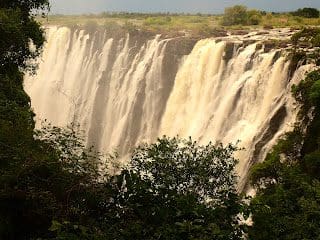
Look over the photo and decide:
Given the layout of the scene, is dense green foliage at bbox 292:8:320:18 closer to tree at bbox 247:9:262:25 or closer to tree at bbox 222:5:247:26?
tree at bbox 247:9:262:25

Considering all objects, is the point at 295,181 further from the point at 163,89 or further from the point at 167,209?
the point at 163,89

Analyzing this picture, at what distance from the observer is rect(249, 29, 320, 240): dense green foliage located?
8.47 meters

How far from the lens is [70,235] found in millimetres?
6605

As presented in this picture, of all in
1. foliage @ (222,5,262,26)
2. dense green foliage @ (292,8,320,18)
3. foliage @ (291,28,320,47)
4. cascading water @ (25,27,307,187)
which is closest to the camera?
cascading water @ (25,27,307,187)

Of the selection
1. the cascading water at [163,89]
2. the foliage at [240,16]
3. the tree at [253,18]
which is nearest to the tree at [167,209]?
the cascading water at [163,89]

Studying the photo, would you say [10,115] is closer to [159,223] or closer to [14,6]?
[14,6]

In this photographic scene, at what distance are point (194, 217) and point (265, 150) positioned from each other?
1219 cm

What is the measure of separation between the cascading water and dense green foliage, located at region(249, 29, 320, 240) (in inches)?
81.4

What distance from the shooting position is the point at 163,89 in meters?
31.2

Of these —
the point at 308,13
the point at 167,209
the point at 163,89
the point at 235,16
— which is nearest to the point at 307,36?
the point at 163,89

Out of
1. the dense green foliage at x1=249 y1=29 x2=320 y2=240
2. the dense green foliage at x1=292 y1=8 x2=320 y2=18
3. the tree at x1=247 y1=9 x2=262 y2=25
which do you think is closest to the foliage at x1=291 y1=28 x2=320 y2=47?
the dense green foliage at x1=249 y1=29 x2=320 y2=240

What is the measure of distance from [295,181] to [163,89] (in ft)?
66.1

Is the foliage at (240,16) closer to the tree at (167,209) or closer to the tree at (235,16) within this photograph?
the tree at (235,16)

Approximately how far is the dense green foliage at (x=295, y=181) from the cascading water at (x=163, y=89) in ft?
6.78
